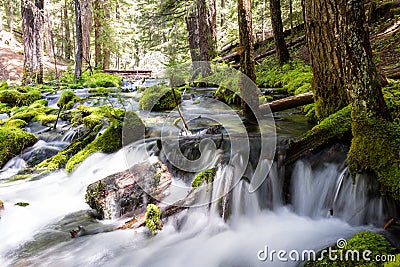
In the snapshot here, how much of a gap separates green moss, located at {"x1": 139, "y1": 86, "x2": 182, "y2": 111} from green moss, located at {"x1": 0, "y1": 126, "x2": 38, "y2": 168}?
141 inches

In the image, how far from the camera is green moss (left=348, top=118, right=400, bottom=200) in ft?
11.0

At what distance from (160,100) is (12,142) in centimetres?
432

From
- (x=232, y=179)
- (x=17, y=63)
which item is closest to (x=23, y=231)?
(x=232, y=179)

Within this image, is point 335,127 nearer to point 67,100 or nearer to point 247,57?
point 247,57

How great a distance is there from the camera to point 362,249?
2.73 m

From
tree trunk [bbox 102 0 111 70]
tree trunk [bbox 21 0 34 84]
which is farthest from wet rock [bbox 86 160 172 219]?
tree trunk [bbox 102 0 111 70]

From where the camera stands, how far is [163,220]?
4.13 metres

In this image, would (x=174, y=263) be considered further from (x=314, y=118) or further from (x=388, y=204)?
(x=314, y=118)

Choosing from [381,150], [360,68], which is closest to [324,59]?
[360,68]

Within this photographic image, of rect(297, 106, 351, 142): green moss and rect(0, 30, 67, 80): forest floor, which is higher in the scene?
rect(0, 30, 67, 80): forest floor

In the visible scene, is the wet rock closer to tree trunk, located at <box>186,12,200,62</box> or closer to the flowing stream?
the flowing stream

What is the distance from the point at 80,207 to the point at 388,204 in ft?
14.6

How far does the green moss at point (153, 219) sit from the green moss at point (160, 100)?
6.06 metres

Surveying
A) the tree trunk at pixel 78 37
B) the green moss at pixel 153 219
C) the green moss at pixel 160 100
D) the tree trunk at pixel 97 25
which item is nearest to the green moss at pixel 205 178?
the green moss at pixel 153 219
